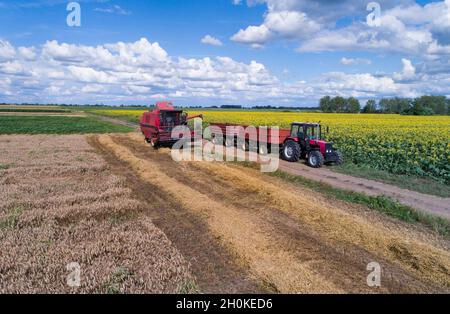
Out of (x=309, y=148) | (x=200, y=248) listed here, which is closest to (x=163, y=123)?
(x=309, y=148)

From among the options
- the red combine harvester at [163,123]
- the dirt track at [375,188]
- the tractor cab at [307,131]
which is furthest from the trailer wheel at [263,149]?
the red combine harvester at [163,123]

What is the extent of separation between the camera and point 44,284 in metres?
5.02

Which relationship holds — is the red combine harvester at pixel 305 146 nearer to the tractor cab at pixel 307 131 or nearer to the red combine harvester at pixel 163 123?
the tractor cab at pixel 307 131

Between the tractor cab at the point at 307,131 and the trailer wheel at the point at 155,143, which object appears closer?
the tractor cab at the point at 307,131

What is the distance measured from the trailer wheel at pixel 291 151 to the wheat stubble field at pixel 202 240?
5088 mm

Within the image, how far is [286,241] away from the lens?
696 cm

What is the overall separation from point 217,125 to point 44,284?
58.6 feet

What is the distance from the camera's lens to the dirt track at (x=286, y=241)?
548cm

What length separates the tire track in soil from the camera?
5.34 meters

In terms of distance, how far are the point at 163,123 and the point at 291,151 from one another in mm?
7948

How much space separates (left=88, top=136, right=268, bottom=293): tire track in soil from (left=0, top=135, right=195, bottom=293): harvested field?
26cm
